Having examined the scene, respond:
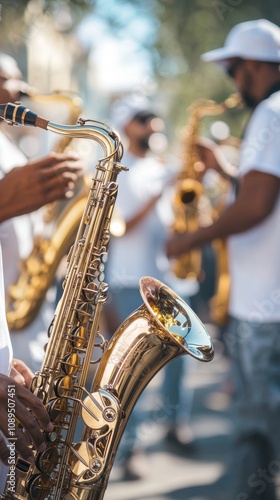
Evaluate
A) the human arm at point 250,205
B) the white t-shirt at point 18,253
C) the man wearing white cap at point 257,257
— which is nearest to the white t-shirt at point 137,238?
the man wearing white cap at point 257,257

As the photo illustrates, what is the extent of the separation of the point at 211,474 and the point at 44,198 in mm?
2367

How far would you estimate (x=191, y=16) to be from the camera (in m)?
8.27

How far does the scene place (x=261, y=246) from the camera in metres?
3.55

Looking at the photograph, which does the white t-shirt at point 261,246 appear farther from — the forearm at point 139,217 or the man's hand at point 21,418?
the man's hand at point 21,418

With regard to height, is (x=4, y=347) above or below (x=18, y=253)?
below

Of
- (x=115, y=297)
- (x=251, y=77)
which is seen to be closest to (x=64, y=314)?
(x=251, y=77)

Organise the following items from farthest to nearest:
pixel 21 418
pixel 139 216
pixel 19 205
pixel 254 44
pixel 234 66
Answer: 1. pixel 139 216
2. pixel 234 66
3. pixel 254 44
4. pixel 19 205
5. pixel 21 418

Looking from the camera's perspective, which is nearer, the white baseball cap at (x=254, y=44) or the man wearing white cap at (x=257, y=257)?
the man wearing white cap at (x=257, y=257)

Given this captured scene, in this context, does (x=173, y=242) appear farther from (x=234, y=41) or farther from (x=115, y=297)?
(x=234, y=41)

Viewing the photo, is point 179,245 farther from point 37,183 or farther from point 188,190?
point 37,183

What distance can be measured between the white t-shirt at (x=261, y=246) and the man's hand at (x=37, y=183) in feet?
3.36

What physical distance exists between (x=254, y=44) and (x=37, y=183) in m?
1.52

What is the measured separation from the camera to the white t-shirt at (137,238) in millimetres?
4664

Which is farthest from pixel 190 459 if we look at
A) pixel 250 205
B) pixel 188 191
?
pixel 250 205
